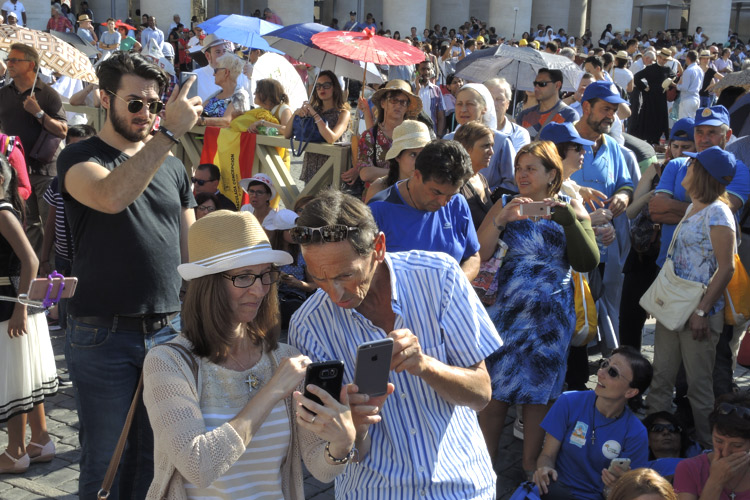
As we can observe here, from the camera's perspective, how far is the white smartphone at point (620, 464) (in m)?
4.18

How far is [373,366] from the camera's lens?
2195mm

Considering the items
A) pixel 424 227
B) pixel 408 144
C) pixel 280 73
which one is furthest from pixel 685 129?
pixel 280 73

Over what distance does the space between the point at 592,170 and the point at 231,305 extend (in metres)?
4.05

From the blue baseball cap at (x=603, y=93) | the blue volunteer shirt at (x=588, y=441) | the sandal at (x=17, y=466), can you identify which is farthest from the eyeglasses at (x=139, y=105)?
the blue baseball cap at (x=603, y=93)

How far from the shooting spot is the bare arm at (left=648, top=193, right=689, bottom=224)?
556 centimetres

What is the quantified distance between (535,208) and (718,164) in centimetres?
135

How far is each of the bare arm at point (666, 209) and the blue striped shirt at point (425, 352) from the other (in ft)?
11.2

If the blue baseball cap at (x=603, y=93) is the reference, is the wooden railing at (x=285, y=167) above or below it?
below

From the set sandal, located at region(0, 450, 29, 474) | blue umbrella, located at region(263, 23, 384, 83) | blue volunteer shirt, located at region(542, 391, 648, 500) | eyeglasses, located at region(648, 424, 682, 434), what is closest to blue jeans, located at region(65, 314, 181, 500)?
sandal, located at region(0, 450, 29, 474)

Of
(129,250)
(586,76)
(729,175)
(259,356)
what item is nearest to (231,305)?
(259,356)

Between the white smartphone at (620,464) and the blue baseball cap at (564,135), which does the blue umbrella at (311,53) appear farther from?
the white smartphone at (620,464)

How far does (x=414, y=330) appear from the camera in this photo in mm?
2520

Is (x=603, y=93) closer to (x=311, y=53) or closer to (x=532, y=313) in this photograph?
(x=532, y=313)

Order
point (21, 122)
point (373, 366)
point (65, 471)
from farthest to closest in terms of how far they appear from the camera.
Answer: point (21, 122) < point (65, 471) < point (373, 366)
